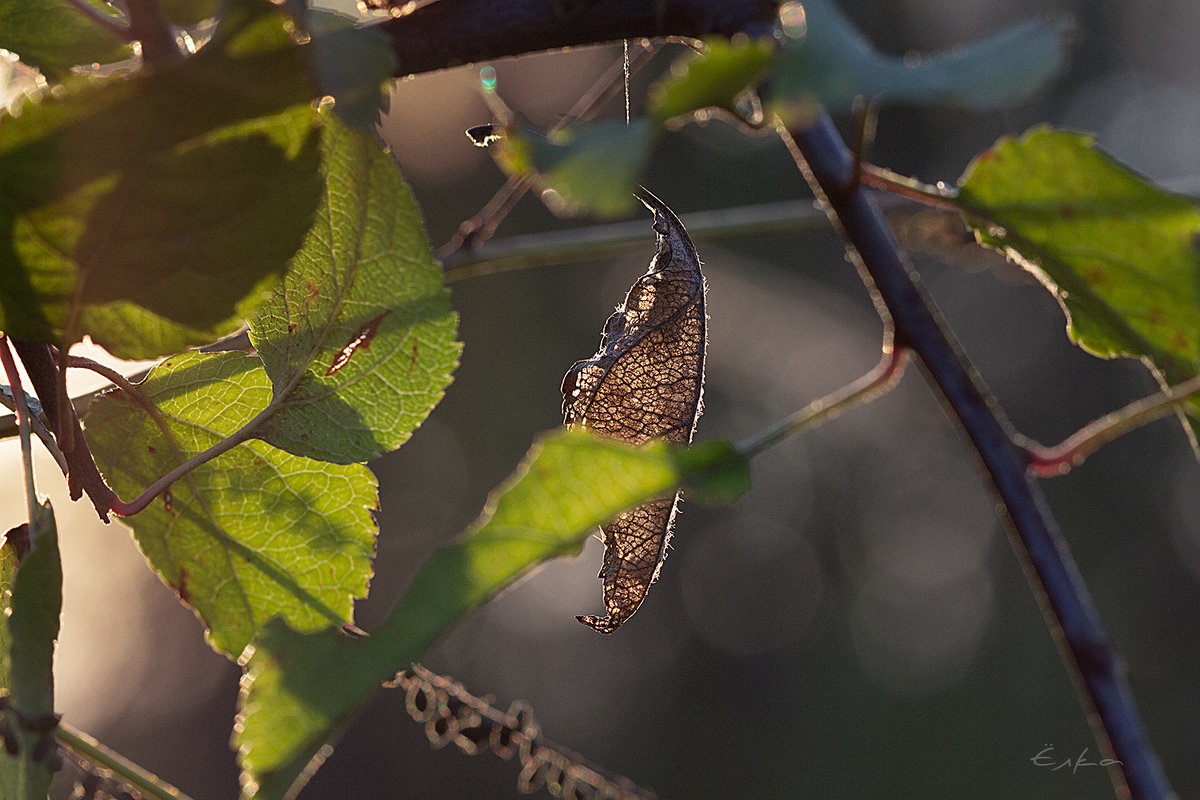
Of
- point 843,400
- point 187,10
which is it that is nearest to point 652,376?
point 843,400

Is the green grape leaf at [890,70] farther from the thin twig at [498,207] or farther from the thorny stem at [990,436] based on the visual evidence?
the thin twig at [498,207]

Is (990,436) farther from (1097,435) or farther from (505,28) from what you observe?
(505,28)

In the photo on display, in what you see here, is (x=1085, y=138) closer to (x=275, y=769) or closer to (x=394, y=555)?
(x=275, y=769)

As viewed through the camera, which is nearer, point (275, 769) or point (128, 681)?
point (275, 769)

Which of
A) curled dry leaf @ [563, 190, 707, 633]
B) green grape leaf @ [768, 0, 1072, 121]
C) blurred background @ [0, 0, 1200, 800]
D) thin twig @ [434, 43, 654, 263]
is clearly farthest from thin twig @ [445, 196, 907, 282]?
blurred background @ [0, 0, 1200, 800]

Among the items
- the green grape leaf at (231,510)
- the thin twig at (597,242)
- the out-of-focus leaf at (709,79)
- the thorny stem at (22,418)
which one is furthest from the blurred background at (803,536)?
the out-of-focus leaf at (709,79)

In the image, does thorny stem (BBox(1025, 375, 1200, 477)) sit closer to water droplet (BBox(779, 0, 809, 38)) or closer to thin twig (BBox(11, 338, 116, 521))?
water droplet (BBox(779, 0, 809, 38))

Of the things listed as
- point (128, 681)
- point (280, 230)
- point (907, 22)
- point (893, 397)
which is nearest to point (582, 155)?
point (280, 230)
